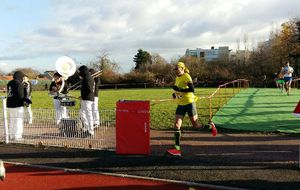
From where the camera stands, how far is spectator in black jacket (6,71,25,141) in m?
11.0

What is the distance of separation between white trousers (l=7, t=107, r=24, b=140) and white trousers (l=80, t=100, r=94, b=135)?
70.3 inches

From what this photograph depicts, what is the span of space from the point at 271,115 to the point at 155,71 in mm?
60652

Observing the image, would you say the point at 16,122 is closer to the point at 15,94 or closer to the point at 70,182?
the point at 15,94

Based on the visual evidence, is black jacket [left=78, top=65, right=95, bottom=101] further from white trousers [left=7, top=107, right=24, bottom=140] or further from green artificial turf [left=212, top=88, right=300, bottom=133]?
green artificial turf [left=212, top=88, right=300, bottom=133]

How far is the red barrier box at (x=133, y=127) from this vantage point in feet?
28.7

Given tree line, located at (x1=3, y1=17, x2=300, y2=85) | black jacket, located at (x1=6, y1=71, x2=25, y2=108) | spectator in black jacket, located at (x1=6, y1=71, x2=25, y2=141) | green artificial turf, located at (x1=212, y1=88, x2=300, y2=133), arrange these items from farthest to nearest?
1. tree line, located at (x1=3, y1=17, x2=300, y2=85)
2. green artificial turf, located at (x1=212, y1=88, x2=300, y2=133)
3. black jacket, located at (x1=6, y1=71, x2=25, y2=108)
4. spectator in black jacket, located at (x1=6, y1=71, x2=25, y2=141)

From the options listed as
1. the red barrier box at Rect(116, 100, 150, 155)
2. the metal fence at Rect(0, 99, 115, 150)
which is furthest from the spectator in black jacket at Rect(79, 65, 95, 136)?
the red barrier box at Rect(116, 100, 150, 155)

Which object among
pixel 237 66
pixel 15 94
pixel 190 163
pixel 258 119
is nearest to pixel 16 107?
pixel 15 94

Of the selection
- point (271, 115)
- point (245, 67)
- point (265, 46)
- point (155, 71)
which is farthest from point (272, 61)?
point (271, 115)

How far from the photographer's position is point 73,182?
7.11 m

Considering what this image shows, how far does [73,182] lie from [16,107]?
5.02 m

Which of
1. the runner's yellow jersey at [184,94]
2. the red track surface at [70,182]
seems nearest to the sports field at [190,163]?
the red track surface at [70,182]

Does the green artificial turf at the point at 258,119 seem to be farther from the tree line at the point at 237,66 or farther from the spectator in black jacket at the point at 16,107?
the tree line at the point at 237,66

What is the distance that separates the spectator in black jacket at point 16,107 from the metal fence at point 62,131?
4.3 inches
